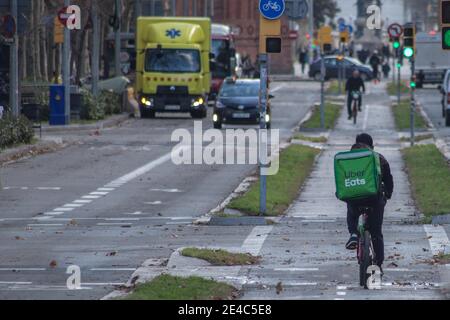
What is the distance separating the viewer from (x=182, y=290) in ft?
46.5

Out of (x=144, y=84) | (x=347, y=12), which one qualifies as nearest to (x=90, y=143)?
(x=144, y=84)

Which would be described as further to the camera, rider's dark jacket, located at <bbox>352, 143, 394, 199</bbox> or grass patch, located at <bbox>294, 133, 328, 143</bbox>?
grass patch, located at <bbox>294, 133, 328, 143</bbox>

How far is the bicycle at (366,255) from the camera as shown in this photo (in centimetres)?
1517

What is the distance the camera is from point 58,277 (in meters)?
16.1

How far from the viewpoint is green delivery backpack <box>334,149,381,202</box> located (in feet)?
50.6

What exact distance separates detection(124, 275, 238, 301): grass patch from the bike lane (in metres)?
0.27

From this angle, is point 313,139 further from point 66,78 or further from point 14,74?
point 14,74

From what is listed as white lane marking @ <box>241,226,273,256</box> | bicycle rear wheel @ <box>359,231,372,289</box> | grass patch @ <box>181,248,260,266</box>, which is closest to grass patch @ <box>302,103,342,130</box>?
white lane marking @ <box>241,226,273,256</box>

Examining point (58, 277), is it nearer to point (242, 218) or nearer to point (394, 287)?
point (394, 287)

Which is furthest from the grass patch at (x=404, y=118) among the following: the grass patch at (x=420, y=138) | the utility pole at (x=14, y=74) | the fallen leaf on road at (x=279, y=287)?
the fallen leaf on road at (x=279, y=287)

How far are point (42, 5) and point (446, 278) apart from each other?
46.7 meters

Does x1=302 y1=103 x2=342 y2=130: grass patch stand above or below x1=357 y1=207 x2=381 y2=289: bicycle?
below

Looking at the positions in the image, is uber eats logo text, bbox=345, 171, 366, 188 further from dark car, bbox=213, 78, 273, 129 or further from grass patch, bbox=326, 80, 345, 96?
grass patch, bbox=326, 80, 345, 96

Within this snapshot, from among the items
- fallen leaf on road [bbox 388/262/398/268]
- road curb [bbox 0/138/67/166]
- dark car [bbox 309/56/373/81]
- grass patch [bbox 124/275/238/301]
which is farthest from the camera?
dark car [bbox 309/56/373/81]
